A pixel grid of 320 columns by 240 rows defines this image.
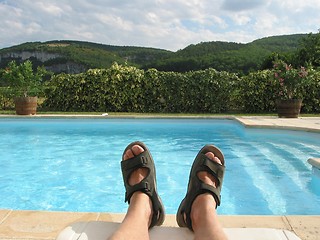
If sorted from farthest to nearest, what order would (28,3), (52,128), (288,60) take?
1. (288,60)
2. (28,3)
3. (52,128)

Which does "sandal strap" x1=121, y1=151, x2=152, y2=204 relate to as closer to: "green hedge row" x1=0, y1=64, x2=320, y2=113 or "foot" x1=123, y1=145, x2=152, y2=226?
"foot" x1=123, y1=145, x2=152, y2=226

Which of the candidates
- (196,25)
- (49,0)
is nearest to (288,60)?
(196,25)

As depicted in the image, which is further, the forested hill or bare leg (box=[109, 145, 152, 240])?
the forested hill

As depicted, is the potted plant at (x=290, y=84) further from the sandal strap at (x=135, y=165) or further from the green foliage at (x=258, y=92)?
the sandal strap at (x=135, y=165)

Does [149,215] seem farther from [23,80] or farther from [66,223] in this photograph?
[23,80]

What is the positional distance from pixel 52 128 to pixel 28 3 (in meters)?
6.76

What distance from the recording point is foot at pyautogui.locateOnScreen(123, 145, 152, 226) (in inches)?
75.5

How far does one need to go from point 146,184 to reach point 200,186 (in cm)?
31

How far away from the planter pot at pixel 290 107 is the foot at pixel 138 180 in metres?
8.53

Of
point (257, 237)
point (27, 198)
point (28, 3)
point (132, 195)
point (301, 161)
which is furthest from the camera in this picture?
point (28, 3)

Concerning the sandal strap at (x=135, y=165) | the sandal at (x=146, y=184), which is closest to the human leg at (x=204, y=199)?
the sandal at (x=146, y=184)

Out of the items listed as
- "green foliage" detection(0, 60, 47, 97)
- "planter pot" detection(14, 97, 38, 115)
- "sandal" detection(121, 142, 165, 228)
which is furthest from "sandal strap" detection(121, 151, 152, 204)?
"green foliage" detection(0, 60, 47, 97)

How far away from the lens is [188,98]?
13.1 m

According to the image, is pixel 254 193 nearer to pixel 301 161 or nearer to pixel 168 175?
pixel 168 175
